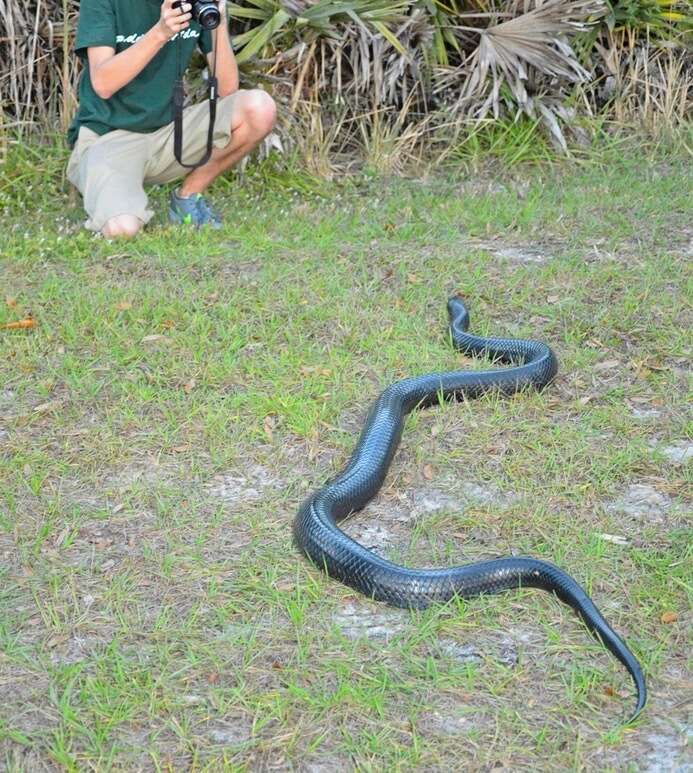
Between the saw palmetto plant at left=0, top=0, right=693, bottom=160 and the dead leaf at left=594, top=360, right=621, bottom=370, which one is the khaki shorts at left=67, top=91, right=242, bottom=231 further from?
the dead leaf at left=594, top=360, right=621, bottom=370

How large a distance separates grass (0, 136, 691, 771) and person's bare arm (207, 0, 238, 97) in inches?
30.5

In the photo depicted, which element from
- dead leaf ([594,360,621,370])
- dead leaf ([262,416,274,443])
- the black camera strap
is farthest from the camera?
dead leaf ([594,360,621,370])

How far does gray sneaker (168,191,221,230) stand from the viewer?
256 inches

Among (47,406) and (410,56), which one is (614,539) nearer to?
(47,406)

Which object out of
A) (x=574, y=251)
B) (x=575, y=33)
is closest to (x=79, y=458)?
(x=574, y=251)

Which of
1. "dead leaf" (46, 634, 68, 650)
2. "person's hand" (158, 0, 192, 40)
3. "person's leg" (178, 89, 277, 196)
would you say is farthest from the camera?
"person's leg" (178, 89, 277, 196)

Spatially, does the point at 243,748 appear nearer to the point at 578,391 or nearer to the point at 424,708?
the point at 424,708

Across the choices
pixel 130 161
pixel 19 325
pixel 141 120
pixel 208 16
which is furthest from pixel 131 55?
pixel 19 325

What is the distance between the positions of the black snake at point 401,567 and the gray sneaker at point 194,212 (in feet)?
8.18

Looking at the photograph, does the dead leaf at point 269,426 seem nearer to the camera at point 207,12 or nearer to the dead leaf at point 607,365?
the dead leaf at point 607,365

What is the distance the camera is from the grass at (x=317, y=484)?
Answer: 2721mm

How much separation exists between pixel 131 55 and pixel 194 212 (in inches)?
41.1

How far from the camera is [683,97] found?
27.5 feet

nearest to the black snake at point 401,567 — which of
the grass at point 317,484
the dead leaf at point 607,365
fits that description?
the grass at point 317,484
